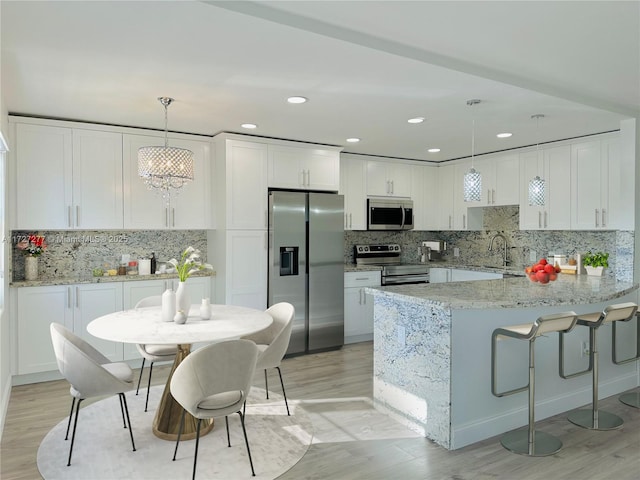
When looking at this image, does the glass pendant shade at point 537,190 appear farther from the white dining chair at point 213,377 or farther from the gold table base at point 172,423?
the gold table base at point 172,423

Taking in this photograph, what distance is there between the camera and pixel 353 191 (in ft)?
20.2

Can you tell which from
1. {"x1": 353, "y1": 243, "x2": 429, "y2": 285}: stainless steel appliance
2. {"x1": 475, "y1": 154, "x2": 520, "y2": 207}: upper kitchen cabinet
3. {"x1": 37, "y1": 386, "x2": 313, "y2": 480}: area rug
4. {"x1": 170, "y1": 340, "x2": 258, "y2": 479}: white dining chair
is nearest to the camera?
{"x1": 170, "y1": 340, "x2": 258, "y2": 479}: white dining chair

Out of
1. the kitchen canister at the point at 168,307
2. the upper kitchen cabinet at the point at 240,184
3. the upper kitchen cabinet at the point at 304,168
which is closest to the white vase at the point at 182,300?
the kitchen canister at the point at 168,307

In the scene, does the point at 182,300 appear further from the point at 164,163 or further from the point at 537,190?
the point at 537,190

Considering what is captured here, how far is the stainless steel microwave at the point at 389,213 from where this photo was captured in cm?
628

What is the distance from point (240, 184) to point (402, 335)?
2529mm

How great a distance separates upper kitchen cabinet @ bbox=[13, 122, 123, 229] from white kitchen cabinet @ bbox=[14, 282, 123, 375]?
62 centimetres

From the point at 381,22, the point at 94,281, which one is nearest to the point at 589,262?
the point at 381,22

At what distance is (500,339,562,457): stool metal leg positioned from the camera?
295cm

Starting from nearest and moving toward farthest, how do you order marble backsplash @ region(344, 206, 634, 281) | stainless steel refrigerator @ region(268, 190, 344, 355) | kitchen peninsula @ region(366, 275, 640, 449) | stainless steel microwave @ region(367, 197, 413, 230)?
1. kitchen peninsula @ region(366, 275, 640, 449)
2. stainless steel refrigerator @ region(268, 190, 344, 355)
3. marble backsplash @ region(344, 206, 634, 281)
4. stainless steel microwave @ region(367, 197, 413, 230)

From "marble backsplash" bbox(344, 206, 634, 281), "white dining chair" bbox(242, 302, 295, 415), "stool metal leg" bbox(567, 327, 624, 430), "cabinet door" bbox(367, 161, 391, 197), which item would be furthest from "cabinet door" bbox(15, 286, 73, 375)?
"stool metal leg" bbox(567, 327, 624, 430)

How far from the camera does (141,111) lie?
4.04 m

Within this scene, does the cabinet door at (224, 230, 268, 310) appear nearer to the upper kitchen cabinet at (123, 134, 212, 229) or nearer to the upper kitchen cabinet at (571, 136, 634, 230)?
the upper kitchen cabinet at (123, 134, 212, 229)

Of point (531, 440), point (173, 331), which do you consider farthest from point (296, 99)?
point (531, 440)
